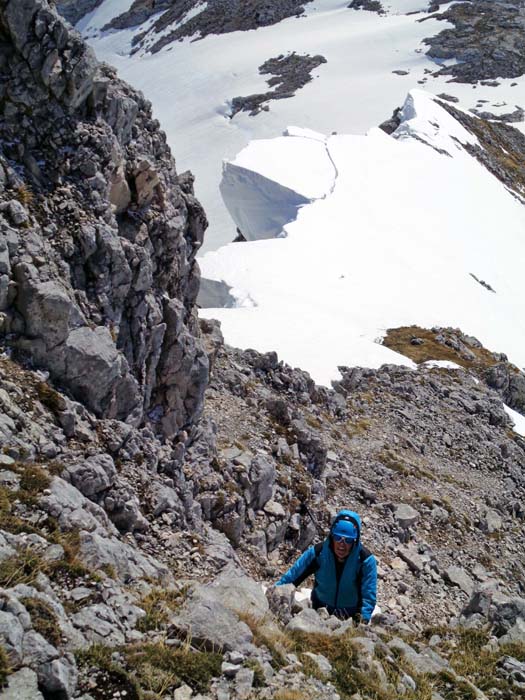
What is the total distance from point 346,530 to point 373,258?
32798mm

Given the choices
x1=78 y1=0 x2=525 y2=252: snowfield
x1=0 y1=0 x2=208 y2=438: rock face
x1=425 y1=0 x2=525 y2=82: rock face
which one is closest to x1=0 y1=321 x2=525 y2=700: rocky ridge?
x1=0 y1=0 x2=208 y2=438: rock face

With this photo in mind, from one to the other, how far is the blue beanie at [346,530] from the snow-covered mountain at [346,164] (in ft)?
52.4

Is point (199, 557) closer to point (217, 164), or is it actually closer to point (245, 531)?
point (245, 531)

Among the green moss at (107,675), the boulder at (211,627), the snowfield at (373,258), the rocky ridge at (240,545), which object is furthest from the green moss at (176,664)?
the snowfield at (373,258)

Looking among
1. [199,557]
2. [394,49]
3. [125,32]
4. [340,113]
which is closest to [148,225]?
[199,557]

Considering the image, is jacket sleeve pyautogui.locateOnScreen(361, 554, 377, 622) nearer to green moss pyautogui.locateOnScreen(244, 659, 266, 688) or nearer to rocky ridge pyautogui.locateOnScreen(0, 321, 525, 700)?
rocky ridge pyautogui.locateOnScreen(0, 321, 525, 700)

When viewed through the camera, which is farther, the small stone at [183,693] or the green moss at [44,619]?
the small stone at [183,693]

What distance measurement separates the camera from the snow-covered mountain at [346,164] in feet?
110

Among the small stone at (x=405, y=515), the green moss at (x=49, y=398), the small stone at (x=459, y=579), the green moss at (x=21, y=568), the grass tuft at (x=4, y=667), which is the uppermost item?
the grass tuft at (x=4, y=667)

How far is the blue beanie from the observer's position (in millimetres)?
8648

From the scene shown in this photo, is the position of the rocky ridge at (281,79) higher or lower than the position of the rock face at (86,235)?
lower

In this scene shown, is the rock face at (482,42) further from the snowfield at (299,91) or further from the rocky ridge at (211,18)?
the rocky ridge at (211,18)

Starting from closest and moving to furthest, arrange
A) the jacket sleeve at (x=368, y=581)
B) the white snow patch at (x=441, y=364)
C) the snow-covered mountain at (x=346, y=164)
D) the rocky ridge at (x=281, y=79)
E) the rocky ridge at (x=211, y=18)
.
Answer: the jacket sleeve at (x=368, y=581), the white snow patch at (x=441, y=364), the snow-covered mountain at (x=346, y=164), the rocky ridge at (x=281, y=79), the rocky ridge at (x=211, y=18)

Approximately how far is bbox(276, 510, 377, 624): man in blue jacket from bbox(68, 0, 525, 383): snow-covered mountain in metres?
15.7
